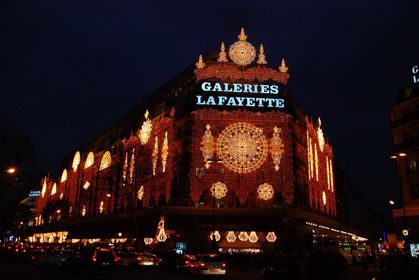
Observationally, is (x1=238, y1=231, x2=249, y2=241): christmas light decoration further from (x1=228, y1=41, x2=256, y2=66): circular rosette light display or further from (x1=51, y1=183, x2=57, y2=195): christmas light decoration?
(x1=51, y1=183, x2=57, y2=195): christmas light decoration

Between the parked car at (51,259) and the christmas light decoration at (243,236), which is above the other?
the christmas light decoration at (243,236)

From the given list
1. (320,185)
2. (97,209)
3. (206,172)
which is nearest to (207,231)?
(206,172)

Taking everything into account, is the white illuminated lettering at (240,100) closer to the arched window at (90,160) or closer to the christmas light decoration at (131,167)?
the christmas light decoration at (131,167)

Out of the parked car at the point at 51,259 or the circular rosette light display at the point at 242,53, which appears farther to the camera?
the circular rosette light display at the point at 242,53

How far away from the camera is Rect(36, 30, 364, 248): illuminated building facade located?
53281 mm

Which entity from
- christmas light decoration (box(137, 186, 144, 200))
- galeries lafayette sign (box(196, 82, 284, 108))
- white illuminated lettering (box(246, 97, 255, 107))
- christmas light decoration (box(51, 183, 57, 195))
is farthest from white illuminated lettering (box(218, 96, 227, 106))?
christmas light decoration (box(51, 183, 57, 195))

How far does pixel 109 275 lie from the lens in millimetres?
27078

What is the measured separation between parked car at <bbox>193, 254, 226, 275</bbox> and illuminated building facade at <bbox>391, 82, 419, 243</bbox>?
2615cm

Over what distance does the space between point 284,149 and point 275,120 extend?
431cm

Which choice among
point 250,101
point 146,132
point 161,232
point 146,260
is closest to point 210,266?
point 146,260

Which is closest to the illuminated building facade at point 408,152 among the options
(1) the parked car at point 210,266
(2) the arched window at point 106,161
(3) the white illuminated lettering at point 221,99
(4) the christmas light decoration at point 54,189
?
(3) the white illuminated lettering at point 221,99

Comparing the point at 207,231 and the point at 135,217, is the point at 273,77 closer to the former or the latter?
the point at 207,231

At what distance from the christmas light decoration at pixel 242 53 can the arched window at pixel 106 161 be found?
4052 centimetres

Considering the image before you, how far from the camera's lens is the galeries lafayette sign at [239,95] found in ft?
191
